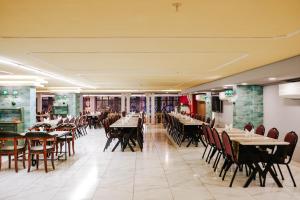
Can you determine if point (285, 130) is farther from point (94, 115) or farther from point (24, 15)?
point (94, 115)

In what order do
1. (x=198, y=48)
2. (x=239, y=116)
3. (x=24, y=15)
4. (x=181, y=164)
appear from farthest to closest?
(x=239, y=116) → (x=181, y=164) → (x=198, y=48) → (x=24, y=15)

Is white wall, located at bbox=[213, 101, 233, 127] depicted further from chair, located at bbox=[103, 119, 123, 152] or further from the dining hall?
chair, located at bbox=[103, 119, 123, 152]

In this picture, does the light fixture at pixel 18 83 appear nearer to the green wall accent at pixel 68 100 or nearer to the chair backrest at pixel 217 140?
the chair backrest at pixel 217 140

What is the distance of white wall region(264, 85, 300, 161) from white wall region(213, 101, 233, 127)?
12.3 ft

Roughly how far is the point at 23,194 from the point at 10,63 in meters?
2.73

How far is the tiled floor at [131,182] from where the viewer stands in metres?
4.75

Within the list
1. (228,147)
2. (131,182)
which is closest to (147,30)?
(228,147)

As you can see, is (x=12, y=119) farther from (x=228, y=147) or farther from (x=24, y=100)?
(x=228, y=147)

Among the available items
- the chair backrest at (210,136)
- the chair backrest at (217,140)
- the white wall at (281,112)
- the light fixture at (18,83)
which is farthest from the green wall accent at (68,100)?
the chair backrest at (217,140)

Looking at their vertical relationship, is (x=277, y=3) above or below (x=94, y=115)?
above

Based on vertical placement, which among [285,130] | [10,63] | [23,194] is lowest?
[23,194]

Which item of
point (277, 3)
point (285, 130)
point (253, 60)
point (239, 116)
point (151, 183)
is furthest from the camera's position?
point (239, 116)

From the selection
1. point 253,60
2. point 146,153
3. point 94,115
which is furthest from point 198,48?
point 94,115

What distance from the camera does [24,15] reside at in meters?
2.79
